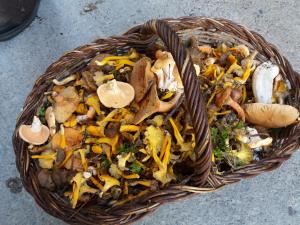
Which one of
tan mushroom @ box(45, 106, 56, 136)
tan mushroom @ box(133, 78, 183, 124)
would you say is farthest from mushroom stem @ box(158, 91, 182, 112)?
tan mushroom @ box(45, 106, 56, 136)

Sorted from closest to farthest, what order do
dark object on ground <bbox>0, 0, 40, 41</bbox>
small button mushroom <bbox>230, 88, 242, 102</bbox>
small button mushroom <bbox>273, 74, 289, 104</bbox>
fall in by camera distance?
small button mushroom <bbox>230, 88, 242, 102</bbox>, small button mushroom <bbox>273, 74, 289, 104</bbox>, dark object on ground <bbox>0, 0, 40, 41</bbox>

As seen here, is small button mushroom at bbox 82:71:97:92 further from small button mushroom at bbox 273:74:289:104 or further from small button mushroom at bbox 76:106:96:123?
small button mushroom at bbox 273:74:289:104

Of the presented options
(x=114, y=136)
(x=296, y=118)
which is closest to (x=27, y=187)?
(x=114, y=136)

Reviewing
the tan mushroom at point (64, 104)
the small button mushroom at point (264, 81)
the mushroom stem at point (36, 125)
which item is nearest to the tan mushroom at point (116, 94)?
the tan mushroom at point (64, 104)

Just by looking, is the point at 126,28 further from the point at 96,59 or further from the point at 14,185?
the point at 14,185

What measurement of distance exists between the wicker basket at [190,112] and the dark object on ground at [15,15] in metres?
0.66

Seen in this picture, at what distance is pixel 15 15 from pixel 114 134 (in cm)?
98

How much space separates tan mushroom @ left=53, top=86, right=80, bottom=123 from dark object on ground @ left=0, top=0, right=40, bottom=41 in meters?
0.78

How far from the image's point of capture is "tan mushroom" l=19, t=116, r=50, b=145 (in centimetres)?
136

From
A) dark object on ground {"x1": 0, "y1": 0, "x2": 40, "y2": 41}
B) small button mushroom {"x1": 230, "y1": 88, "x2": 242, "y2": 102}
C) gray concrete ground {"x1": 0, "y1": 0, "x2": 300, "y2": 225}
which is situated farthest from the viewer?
dark object on ground {"x1": 0, "y1": 0, "x2": 40, "y2": 41}

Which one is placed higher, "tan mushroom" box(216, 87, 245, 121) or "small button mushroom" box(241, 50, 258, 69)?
"small button mushroom" box(241, 50, 258, 69)

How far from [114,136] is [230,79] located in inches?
16.6

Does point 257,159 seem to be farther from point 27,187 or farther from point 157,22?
point 27,187

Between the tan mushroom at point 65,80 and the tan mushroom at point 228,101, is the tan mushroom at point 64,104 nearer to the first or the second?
the tan mushroom at point 65,80
